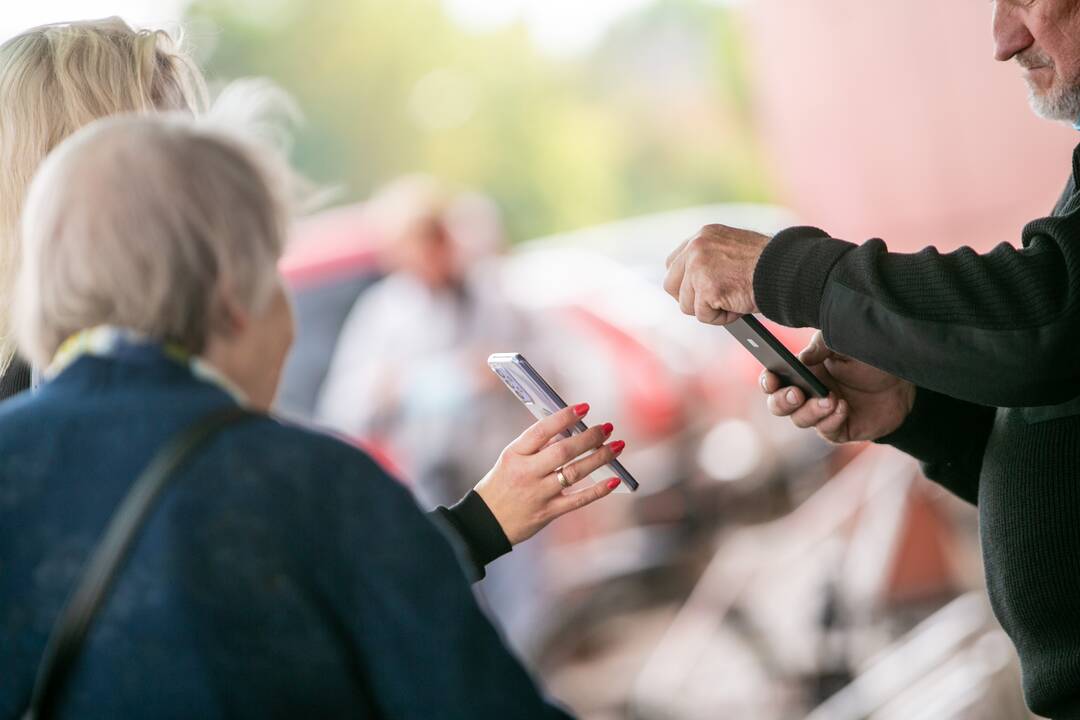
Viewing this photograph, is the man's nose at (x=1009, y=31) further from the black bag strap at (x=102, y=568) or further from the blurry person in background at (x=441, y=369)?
the blurry person in background at (x=441, y=369)

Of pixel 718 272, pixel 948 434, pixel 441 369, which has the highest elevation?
pixel 718 272

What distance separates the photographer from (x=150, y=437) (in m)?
1.22

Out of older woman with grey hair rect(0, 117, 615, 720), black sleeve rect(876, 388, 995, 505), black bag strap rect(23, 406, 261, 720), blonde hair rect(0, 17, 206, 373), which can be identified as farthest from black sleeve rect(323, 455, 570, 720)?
black sleeve rect(876, 388, 995, 505)

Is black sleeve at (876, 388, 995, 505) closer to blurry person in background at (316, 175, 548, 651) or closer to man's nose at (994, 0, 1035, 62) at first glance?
man's nose at (994, 0, 1035, 62)

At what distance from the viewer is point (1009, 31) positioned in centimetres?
190

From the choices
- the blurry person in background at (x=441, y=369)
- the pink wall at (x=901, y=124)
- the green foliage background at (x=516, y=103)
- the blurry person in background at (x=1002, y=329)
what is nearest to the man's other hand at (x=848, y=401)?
the blurry person in background at (x=1002, y=329)

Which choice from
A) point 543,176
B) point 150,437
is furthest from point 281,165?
point 543,176

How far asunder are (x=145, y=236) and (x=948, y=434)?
1.37m

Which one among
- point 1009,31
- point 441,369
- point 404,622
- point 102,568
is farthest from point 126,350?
Answer: point 441,369

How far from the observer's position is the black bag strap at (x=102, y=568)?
3.89 ft

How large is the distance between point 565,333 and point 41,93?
498 centimetres

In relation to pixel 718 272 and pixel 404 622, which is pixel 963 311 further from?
pixel 404 622

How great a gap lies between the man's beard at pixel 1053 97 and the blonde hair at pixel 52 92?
53.8 inches

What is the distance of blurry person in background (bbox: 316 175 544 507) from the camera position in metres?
5.40
